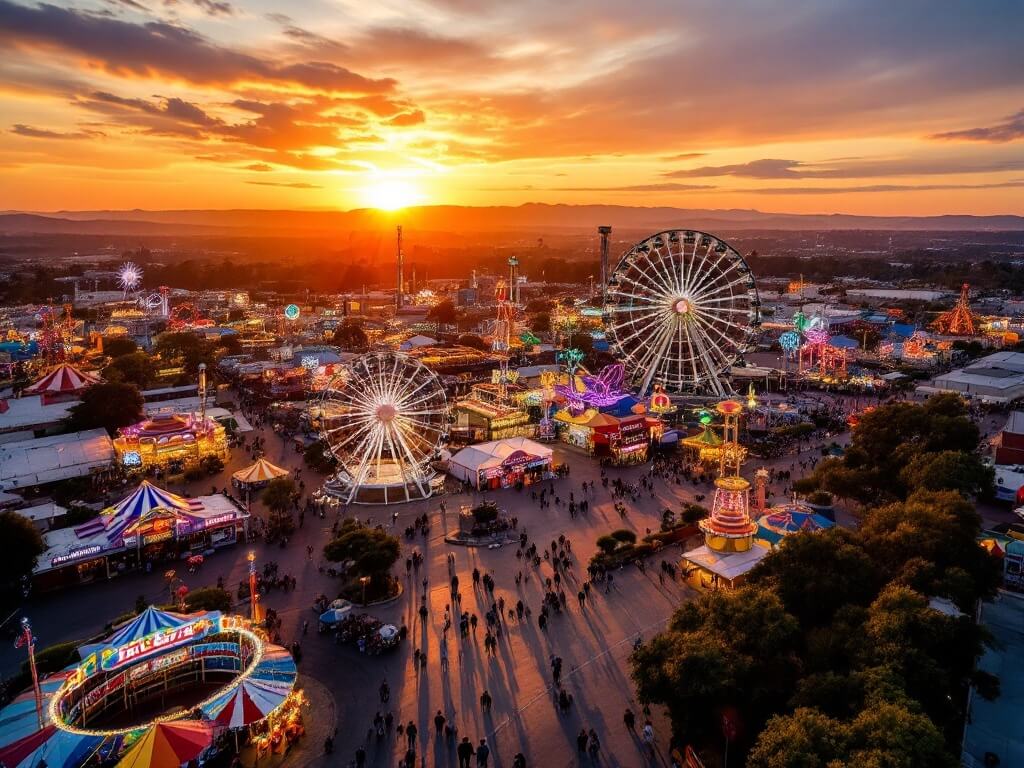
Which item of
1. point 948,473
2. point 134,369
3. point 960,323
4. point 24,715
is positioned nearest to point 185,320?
point 134,369

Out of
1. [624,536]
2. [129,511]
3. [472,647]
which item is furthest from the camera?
[624,536]

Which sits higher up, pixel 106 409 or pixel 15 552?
pixel 15 552

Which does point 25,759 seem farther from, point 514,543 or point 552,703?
point 514,543

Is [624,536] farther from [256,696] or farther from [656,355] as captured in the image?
[656,355]

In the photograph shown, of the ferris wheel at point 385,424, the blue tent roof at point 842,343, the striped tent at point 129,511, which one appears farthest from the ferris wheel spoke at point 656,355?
the striped tent at point 129,511

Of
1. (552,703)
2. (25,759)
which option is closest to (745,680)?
(552,703)

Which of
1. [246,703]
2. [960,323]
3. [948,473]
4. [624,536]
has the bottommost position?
[624,536]

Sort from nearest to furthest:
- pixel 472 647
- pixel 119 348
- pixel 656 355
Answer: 1. pixel 472 647
2. pixel 656 355
3. pixel 119 348
